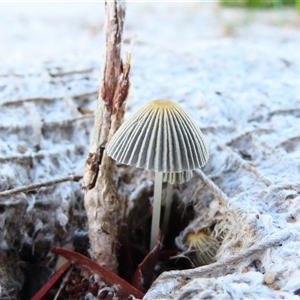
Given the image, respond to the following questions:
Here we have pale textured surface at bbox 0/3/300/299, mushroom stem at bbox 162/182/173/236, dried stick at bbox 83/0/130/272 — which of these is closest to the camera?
pale textured surface at bbox 0/3/300/299

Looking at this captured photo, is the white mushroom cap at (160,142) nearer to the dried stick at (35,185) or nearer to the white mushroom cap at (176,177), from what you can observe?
the white mushroom cap at (176,177)

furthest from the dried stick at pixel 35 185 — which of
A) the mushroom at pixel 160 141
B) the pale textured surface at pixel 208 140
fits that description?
the mushroom at pixel 160 141

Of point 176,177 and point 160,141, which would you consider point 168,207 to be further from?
point 160,141

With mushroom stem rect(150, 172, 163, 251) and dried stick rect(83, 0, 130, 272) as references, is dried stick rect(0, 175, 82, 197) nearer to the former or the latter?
dried stick rect(83, 0, 130, 272)

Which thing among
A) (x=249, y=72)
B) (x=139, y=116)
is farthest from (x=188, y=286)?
(x=249, y=72)

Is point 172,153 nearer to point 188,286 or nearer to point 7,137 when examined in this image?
point 188,286

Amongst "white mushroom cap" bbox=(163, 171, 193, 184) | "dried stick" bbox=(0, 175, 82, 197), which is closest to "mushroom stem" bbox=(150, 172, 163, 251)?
"white mushroom cap" bbox=(163, 171, 193, 184)
